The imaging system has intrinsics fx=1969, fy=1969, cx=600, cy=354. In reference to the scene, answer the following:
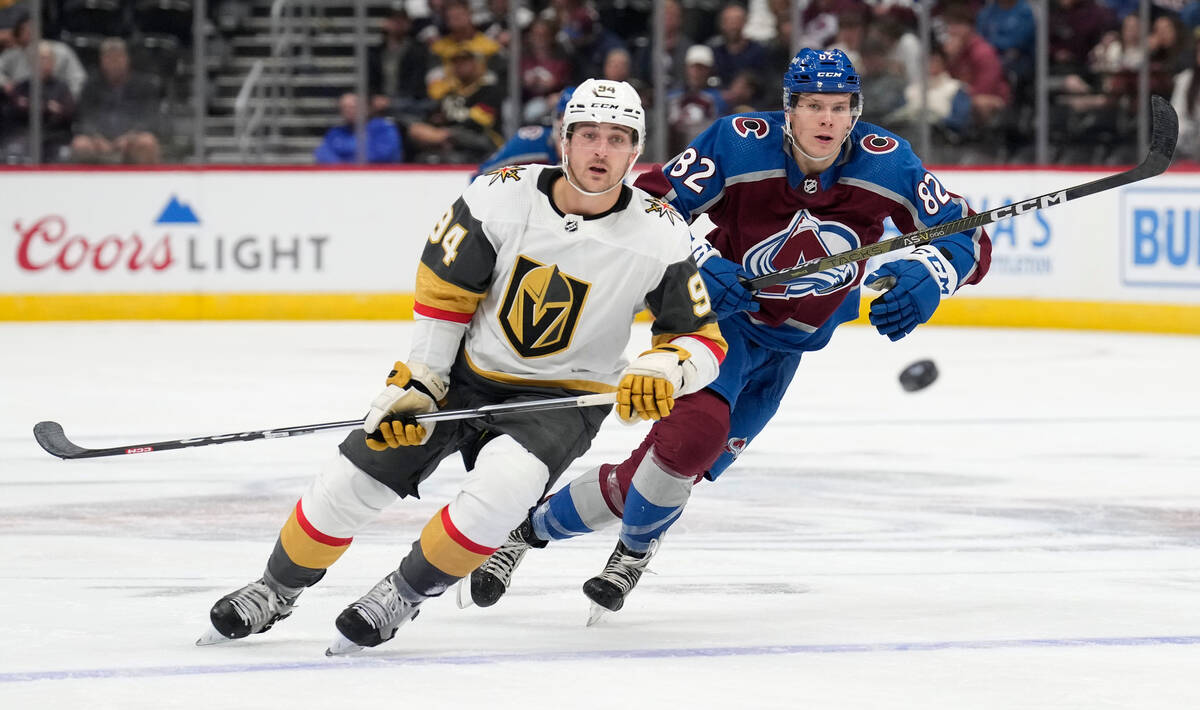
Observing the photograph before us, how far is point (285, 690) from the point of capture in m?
3.07

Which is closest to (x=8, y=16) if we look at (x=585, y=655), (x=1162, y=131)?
(x=1162, y=131)

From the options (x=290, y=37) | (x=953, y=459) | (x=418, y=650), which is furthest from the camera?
(x=290, y=37)

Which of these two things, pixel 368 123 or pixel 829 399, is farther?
pixel 368 123

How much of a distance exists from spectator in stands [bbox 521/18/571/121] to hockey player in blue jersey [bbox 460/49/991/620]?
6.80m

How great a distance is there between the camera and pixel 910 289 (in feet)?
12.5

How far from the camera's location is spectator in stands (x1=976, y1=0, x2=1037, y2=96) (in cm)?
1060

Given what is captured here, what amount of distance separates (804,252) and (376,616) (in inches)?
51.3

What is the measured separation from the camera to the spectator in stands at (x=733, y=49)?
10.9m

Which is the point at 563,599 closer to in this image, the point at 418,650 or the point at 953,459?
the point at 418,650

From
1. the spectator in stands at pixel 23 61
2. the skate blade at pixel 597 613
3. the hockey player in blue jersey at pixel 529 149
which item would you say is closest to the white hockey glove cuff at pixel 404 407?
the skate blade at pixel 597 613

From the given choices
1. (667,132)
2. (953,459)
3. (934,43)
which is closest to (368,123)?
(667,132)

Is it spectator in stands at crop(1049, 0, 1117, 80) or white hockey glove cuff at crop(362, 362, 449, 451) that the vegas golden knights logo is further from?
spectator in stands at crop(1049, 0, 1117, 80)

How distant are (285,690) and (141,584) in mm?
1034

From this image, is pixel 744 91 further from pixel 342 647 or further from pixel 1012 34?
pixel 342 647
